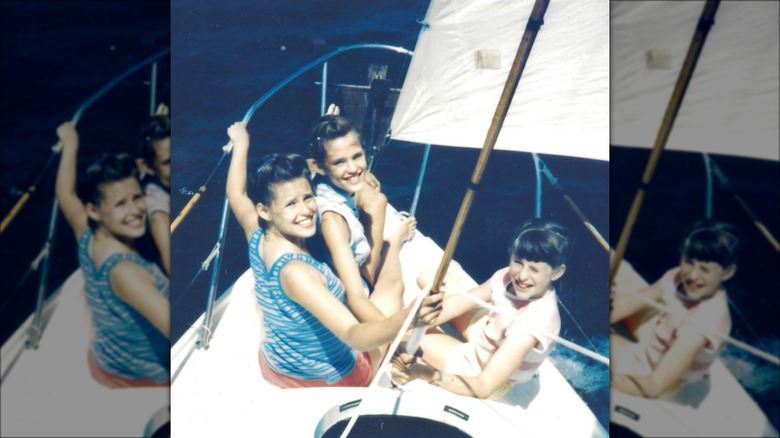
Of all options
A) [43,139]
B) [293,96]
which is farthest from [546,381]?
[43,139]

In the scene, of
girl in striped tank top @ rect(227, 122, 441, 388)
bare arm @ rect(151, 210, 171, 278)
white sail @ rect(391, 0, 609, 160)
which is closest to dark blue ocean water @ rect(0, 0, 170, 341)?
bare arm @ rect(151, 210, 171, 278)

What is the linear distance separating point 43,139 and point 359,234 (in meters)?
1.25

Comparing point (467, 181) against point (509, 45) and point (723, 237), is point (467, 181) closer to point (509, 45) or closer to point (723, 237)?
point (509, 45)

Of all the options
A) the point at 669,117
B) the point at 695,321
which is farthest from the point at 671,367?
the point at 669,117

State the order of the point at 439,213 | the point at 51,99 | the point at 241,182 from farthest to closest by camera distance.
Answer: the point at 439,213 → the point at 241,182 → the point at 51,99

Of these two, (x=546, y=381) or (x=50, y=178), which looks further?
(x=546, y=381)

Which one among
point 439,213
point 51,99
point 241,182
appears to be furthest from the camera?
point 439,213

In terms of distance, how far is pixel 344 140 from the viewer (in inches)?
105

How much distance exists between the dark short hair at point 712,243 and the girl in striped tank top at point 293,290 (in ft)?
3.95

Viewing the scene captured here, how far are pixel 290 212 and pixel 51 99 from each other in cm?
99

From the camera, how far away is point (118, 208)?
2574 mm

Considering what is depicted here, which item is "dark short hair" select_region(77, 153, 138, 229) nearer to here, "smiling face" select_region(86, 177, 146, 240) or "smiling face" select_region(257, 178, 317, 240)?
"smiling face" select_region(86, 177, 146, 240)

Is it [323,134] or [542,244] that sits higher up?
[323,134]

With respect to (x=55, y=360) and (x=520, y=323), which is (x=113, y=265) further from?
(x=520, y=323)
